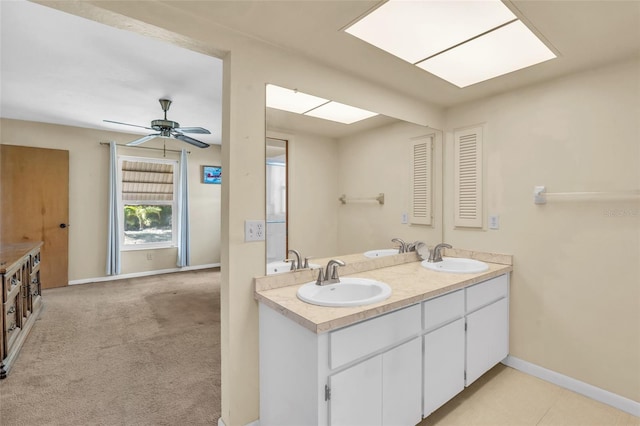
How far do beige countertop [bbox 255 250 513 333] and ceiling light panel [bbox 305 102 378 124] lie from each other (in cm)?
99

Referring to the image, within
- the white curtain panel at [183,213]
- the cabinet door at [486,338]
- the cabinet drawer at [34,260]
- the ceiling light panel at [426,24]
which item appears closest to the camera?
the ceiling light panel at [426,24]

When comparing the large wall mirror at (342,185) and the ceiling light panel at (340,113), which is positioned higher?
the ceiling light panel at (340,113)

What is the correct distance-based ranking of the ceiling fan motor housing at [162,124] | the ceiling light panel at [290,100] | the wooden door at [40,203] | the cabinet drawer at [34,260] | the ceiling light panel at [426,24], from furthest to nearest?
the wooden door at [40,203] → the ceiling fan motor housing at [162,124] → the cabinet drawer at [34,260] → the ceiling light panel at [290,100] → the ceiling light panel at [426,24]

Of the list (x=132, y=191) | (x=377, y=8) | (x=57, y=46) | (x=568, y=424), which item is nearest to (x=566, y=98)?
(x=377, y=8)

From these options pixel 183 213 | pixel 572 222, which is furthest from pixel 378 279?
pixel 183 213

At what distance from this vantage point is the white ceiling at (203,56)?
1.46 meters

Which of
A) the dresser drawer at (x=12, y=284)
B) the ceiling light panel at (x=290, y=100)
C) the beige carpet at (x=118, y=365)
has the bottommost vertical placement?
the beige carpet at (x=118, y=365)

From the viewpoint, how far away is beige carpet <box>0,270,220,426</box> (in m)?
1.90

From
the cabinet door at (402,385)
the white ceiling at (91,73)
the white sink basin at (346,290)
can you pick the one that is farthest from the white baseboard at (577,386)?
the white ceiling at (91,73)

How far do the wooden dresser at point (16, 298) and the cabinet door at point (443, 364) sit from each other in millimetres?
2998

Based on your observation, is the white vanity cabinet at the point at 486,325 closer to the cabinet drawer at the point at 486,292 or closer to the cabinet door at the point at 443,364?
the cabinet drawer at the point at 486,292

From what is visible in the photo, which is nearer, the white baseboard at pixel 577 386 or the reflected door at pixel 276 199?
the reflected door at pixel 276 199

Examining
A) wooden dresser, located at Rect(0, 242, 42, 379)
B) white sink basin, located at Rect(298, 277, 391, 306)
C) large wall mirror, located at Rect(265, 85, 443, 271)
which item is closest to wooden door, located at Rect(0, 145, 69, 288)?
wooden dresser, located at Rect(0, 242, 42, 379)

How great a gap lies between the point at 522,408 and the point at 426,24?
7.81 feet
